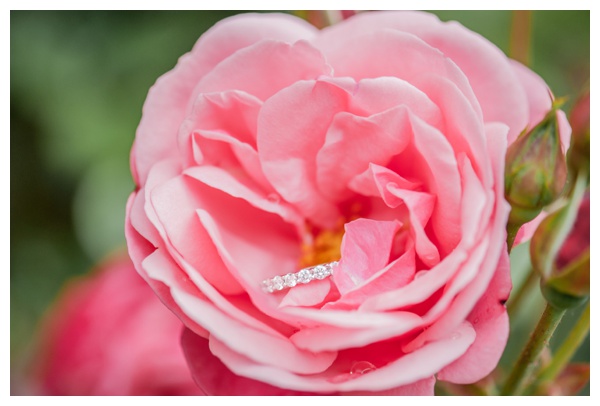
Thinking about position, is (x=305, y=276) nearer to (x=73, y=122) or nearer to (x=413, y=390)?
(x=413, y=390)

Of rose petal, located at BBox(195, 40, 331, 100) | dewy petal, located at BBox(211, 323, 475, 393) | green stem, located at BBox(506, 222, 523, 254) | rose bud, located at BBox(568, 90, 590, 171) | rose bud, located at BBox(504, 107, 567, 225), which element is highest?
rose petal, located at BBox(195, 40, 331, 100)

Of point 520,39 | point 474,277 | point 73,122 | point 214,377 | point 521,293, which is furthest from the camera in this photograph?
point 73,122

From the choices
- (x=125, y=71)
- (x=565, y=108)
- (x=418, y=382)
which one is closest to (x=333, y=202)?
(x=418, y=382)

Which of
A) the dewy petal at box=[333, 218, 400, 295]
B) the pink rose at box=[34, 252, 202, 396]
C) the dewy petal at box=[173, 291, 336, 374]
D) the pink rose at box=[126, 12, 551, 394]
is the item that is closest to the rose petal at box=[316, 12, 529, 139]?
the pink rose at box=[126, 12, 551, 394]

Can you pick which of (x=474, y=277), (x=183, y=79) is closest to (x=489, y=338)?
(x=474, y=277)

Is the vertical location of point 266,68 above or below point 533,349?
above

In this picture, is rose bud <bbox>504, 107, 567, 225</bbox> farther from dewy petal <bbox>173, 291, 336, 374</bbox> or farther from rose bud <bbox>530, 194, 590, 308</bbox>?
dewy petal <bbox>173, 291, 336, 374</bbox>
